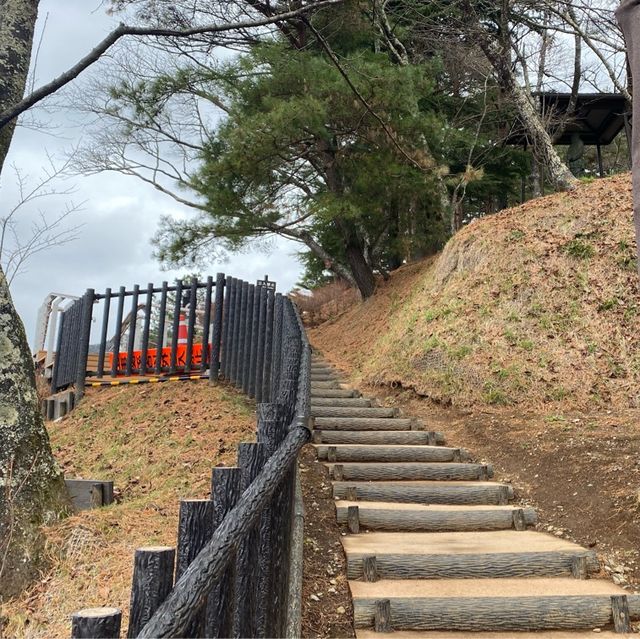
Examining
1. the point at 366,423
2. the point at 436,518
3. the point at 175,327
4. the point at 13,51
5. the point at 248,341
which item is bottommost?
the point at 436,518

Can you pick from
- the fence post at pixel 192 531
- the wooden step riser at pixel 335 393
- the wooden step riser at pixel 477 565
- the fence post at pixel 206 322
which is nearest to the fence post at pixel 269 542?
the fence post at pixel 192 531

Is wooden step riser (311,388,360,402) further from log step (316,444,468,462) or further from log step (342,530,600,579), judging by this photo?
log step (342,530,600,579)

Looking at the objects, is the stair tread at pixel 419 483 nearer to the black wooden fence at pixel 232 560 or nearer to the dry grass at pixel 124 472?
the dry grass at pixel 124 472

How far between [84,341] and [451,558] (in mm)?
8276

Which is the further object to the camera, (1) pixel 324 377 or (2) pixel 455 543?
(1) pixel 324 377

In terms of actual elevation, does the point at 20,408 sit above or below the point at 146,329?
below

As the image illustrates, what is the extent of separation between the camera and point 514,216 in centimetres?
1086

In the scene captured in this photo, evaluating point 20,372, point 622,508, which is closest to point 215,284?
point 20,372

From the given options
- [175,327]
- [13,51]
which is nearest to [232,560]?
[13,51]

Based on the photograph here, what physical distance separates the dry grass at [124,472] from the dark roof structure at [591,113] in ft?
37.7

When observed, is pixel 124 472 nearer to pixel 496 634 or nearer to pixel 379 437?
pixel 379 437

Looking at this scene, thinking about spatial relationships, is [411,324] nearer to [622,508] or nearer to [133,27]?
[622,508]

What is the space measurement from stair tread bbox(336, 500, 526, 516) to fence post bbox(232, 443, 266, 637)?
9.02 feet

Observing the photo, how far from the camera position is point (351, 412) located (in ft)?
25.4
